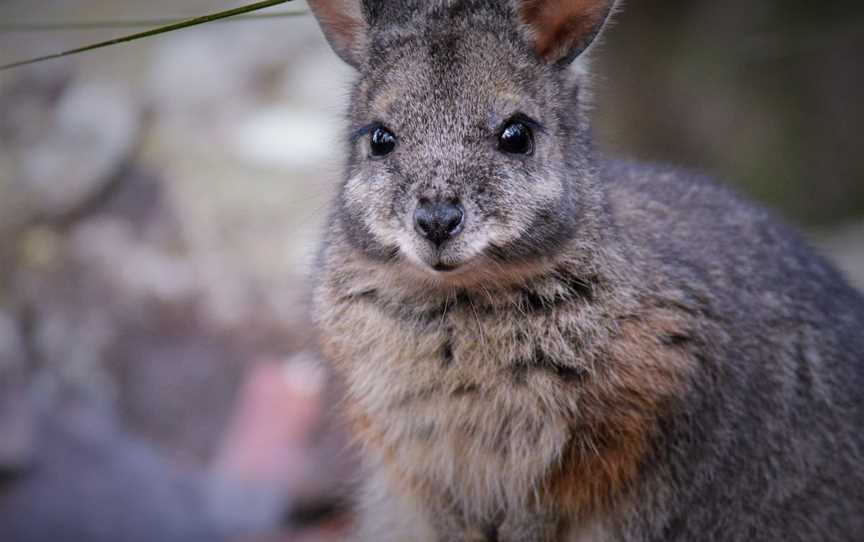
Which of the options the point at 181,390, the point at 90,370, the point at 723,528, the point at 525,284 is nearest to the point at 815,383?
the point at 723,528

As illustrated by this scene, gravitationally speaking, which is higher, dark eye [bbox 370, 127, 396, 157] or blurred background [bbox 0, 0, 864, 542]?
dark eye [bbox 370, 127, 396, 157]

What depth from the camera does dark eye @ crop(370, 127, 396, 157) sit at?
4.40m

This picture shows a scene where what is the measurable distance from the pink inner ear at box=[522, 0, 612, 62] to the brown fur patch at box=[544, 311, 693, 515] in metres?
1.15

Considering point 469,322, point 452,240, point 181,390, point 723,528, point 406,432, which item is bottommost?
point 181,390

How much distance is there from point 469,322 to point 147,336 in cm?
373

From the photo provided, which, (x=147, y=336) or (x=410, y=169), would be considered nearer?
(x=410, y=169)

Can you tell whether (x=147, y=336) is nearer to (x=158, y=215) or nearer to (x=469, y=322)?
(x=158, y=215)

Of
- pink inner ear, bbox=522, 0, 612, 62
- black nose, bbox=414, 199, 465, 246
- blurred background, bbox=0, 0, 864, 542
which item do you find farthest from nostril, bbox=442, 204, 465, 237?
blurred background, bbox=0, 0, 864, 542

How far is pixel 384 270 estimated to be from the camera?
4.53m

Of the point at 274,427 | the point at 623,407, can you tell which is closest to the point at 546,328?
the point at 623,407

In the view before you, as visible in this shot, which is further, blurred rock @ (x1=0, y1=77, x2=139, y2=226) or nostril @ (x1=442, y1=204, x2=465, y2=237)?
blurred rock @ (x1=0, y1=77, x2=139, y2=226)

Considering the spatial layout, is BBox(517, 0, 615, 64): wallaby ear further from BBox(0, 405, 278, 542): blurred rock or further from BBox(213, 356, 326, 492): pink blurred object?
BBox(0, 405, 278, 542): blurred rock

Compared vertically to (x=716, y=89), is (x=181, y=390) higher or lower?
lower

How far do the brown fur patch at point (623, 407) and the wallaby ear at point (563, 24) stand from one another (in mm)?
1135
